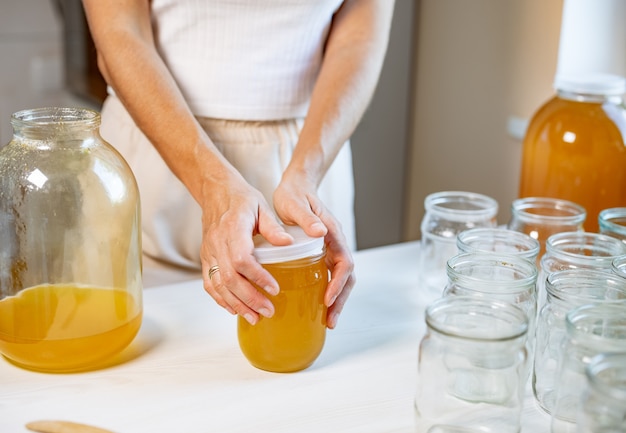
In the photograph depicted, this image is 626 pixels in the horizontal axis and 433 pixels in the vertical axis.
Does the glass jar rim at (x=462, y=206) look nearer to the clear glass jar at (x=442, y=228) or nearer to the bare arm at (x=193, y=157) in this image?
the clear glass jar at (x=442, y=228)

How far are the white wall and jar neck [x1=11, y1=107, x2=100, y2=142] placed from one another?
1.04 m

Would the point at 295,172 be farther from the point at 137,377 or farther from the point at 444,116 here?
the point at 444,116

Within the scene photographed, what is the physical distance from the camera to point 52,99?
2732mm

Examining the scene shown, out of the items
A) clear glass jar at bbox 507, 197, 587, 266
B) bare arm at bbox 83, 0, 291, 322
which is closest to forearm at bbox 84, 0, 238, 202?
bare arm at bbox 83, 0, 291, 322

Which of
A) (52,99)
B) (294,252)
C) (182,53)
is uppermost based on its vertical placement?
(182,53)

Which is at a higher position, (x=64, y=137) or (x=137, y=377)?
(x=64, y=137)

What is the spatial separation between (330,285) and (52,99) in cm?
205

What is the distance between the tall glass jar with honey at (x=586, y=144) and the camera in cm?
129

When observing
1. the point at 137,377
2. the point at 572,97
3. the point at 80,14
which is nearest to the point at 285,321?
the point at 137,377

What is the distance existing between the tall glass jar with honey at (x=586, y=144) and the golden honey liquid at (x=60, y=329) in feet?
2.42

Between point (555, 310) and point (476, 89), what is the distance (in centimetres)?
115

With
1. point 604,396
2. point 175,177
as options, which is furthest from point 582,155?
point 604,396

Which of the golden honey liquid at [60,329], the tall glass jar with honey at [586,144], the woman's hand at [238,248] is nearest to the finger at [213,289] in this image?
the woman's hand at [238,248]

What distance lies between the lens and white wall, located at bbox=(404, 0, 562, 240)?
173 cm
